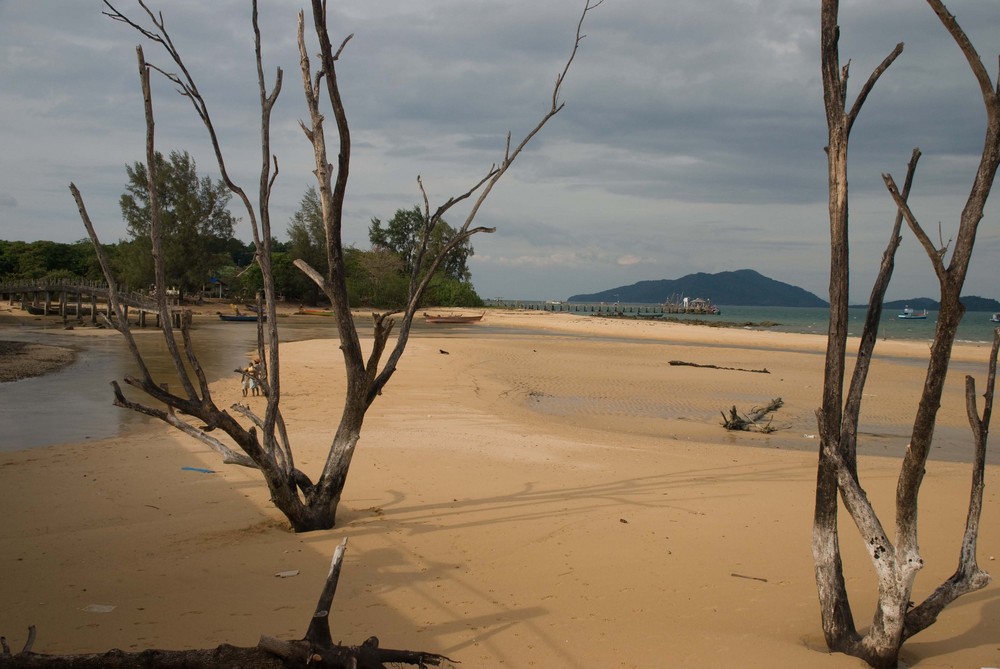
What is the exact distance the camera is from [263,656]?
320 cm

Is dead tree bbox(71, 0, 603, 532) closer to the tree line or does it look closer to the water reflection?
the water reflection

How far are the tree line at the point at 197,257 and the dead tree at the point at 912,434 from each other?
167 feet

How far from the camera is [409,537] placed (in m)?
5.63

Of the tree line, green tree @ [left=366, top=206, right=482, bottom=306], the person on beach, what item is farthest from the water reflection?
green tree @ [left=366, top=206, right=482, bottom=306]

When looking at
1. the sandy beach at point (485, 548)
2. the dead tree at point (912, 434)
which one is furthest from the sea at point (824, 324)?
the dead tree at point (912, 434)

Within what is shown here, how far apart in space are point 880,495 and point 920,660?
393 centimetres

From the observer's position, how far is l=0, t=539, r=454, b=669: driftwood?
3096mm

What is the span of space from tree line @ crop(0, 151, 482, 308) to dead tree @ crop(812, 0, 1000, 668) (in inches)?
2007

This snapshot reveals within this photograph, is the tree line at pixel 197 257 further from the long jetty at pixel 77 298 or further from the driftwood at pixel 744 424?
the driftwood at pixel 744 424

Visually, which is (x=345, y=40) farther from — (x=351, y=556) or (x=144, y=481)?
(x=144, y=481)

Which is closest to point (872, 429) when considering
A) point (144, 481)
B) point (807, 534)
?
point (807, 534)

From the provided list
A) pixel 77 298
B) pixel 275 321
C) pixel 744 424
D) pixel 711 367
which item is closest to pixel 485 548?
pixel 275 321

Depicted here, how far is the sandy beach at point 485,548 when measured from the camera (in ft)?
13.1

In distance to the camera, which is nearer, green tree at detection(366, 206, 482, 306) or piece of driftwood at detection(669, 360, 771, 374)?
piece of driftwood at detection(669, 360, 771, 374)
